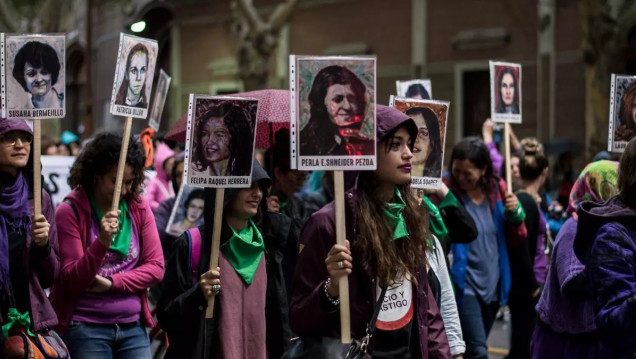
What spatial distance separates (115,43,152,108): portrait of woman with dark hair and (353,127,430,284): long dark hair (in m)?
2.15

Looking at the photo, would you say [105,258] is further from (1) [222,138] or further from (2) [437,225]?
(2) [437,225]

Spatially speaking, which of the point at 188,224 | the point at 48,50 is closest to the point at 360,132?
the point at 48,50

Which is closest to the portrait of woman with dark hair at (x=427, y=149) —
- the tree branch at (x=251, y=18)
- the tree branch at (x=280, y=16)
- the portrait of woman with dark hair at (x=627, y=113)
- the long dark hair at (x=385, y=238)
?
the portrait of woman with dark hair at (x=627, y=113)

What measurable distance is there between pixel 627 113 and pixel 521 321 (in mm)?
2000

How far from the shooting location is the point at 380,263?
404 cm

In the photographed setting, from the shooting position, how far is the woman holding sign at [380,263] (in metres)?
4.04

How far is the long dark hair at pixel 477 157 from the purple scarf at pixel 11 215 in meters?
3.22

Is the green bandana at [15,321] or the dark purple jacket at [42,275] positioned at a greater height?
the dark purple jacket at [42,275]

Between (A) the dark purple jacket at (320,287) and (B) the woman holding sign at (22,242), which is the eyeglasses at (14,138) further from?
(A) the dark purple jacket at (320,287)

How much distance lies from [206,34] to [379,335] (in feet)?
85.2

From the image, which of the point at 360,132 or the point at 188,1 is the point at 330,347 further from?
the point at 188,1

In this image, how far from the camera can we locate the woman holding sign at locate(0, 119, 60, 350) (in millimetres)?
4668

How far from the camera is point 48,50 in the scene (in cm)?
546

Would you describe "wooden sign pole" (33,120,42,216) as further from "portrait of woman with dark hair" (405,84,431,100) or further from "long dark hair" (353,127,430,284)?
"portrait of woman with dark hair" (405,84,431,100)
